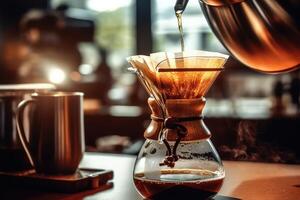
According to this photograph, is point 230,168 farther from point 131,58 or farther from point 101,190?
Answer: point 131,58

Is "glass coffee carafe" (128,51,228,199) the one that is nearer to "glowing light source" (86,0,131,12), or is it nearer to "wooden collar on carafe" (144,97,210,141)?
"wooden collar on carafe" (144,97,210,141)

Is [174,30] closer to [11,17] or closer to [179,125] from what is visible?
[11,17]

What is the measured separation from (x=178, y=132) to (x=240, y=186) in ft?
0.94

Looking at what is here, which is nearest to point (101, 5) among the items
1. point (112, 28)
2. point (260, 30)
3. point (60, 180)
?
point (112, 28)

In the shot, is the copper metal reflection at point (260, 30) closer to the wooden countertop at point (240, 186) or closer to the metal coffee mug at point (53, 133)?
the wooden countertop at point (240, 186)

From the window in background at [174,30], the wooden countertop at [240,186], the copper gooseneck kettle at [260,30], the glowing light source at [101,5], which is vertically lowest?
the wooden countertop at [240,186]

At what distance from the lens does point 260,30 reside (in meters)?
1.25

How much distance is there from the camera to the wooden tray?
1.13 meters

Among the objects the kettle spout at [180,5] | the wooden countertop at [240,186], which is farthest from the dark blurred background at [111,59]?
the kettle spout at [180,5]

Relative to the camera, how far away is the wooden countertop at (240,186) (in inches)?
42.4

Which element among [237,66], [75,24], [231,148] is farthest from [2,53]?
[231,148]

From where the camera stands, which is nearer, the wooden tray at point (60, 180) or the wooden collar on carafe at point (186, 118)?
the wooden collar on carafe at point (186, 118)

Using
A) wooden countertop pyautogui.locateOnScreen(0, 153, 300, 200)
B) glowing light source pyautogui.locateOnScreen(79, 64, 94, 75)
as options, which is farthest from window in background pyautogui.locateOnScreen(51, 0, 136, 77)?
wooden countertop pyautogui.locateOnScreen(0, 153, 300, 200)

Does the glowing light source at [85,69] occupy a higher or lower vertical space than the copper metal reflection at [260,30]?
lower
